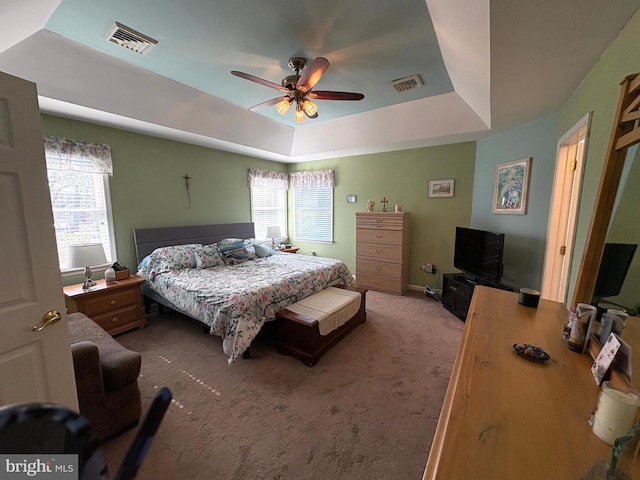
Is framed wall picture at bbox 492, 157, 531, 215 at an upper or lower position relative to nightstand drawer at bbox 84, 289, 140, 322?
upper

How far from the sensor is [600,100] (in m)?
1.52

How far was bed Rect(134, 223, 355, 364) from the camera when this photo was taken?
7.72ft

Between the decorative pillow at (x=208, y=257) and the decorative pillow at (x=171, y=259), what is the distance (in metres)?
0.07

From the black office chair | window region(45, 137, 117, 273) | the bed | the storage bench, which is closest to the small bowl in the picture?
the black office chair

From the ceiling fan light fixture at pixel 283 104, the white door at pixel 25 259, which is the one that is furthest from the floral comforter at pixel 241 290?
the ceiling fan light fixture at pixel 283 104

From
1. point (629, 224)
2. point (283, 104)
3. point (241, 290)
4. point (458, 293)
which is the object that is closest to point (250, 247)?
point (241, 290)

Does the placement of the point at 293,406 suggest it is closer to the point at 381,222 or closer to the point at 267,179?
the point at 381,222

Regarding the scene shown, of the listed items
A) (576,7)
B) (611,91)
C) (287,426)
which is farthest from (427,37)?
(287,426)

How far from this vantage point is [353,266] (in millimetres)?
5059

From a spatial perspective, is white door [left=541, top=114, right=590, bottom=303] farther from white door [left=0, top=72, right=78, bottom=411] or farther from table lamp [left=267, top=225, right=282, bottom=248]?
table lamp [left=267, top=225, right=282, bottom=248]

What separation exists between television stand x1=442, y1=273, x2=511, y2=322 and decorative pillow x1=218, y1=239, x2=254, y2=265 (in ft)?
9.46

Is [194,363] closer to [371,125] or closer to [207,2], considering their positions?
[207,2]

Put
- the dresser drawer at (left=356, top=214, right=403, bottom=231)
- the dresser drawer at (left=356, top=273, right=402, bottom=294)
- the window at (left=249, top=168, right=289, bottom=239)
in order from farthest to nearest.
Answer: the window at (left=249, top=168, right=289, bottom=239), the dresser drawer at (left=356, top=273, right=402, bottom=294), the dresser drawer at (left=356, top=214, right=403, bottom=231)

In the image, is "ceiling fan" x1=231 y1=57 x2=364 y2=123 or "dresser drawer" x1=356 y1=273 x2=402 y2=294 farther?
"dresser drawer" x1=356 y1=273 x2=402 y2=294
